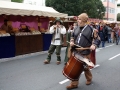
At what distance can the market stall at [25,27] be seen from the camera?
8328 millimetres

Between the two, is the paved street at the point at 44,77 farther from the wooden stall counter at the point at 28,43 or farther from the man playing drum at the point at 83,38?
the wooden stall counter at the point at 28,43

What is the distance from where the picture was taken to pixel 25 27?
10.0 meters

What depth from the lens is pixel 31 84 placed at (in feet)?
16.5

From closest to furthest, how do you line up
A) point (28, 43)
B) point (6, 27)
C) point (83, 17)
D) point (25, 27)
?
point (83, 17)
point (6, 27)
point (28, 43)
point (25, 27)

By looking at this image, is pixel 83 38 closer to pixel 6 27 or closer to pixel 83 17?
pixel 83 17

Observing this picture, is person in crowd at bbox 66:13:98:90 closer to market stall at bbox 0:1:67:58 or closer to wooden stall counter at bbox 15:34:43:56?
market stall at bbox 0:1:67:58

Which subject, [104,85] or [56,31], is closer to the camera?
[104,85]

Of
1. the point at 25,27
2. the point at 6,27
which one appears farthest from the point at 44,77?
the point at 25,27

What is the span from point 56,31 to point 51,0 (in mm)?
25148

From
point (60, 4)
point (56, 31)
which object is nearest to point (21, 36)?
point (56, 31)

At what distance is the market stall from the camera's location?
8.33 m

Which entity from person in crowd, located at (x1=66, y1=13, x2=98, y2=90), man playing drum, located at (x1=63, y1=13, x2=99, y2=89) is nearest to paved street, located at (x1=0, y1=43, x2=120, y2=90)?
man playing drum, located at (x1=63, y1=13, x2=99, y2=89)

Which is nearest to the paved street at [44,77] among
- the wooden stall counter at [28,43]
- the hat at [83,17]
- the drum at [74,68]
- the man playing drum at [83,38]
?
the drum at [74,68]

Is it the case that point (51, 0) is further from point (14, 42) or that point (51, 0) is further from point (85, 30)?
point (85, 30)
